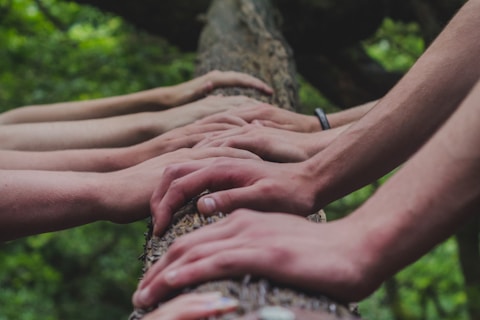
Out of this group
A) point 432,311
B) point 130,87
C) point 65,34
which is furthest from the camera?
point 432,311

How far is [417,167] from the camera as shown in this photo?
4.38 ft

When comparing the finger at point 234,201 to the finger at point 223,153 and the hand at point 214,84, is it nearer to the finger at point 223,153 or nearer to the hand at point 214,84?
the finger at point 223,153

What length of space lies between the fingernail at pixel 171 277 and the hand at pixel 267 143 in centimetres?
100

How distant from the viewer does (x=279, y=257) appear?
49.7 inches

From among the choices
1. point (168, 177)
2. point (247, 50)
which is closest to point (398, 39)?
point (247, 50)

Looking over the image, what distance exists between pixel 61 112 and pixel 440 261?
689cm

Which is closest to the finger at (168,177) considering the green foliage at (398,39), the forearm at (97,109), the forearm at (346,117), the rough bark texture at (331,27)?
the forearm at (346,117)

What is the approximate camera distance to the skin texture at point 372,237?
49.7 inches

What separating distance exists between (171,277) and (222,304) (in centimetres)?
18

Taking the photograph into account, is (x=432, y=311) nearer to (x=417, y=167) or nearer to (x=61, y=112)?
(x=61, y=112)

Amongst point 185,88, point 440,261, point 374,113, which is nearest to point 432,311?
point 440,261

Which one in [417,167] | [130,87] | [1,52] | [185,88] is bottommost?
[417,167]

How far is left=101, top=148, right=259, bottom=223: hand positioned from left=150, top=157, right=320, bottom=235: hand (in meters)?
0.19

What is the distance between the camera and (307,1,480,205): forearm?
5.98 ft
